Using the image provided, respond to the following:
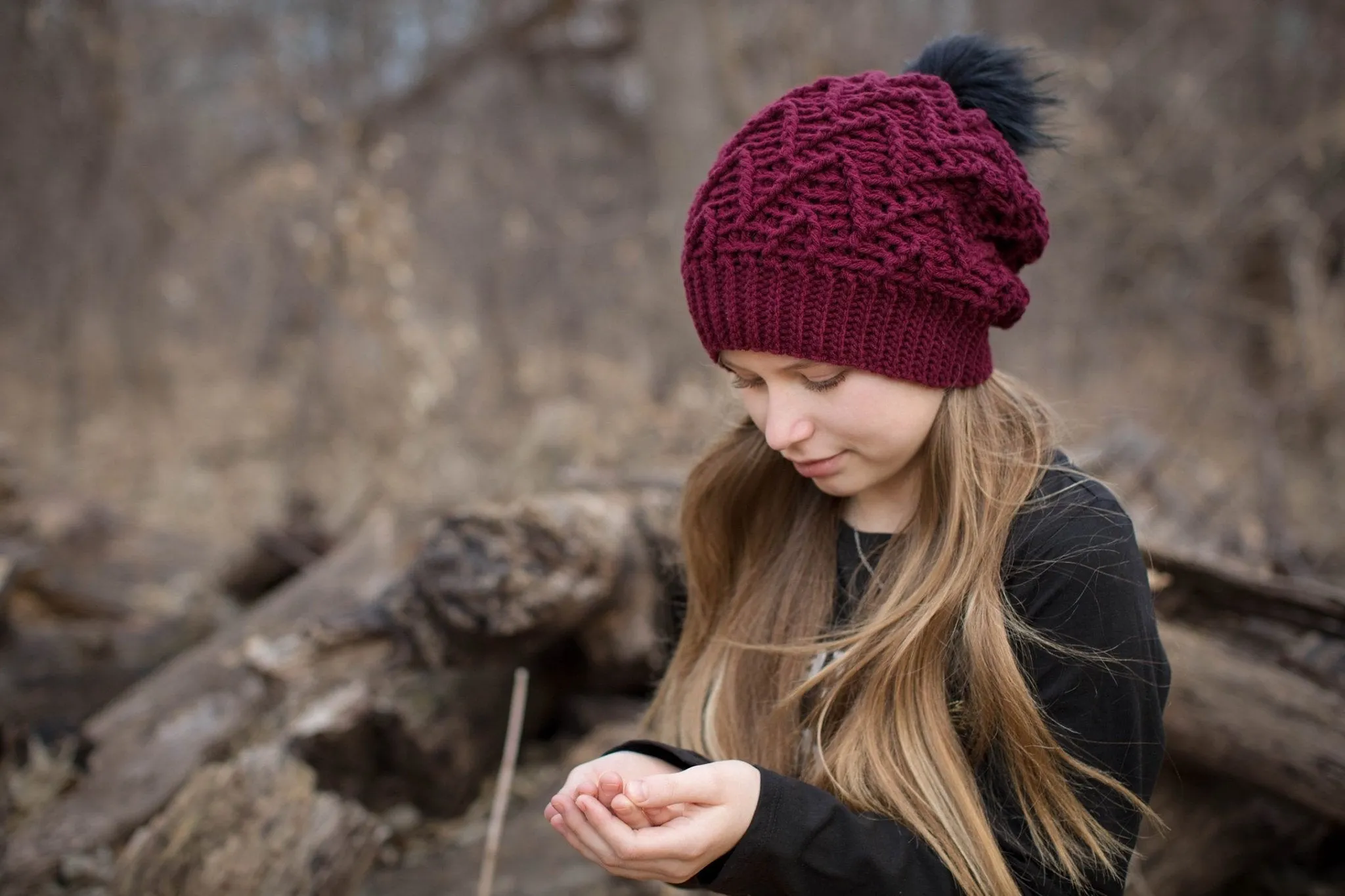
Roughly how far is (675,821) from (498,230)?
811 cm

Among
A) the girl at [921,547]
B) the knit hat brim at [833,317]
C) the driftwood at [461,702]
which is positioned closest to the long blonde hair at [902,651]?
the girl at [921,547]

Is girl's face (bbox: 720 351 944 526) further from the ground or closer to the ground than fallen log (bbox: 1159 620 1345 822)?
further from the ground

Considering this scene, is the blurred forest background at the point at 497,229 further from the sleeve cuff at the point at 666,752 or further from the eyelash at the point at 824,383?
the sleeve cuff at the point at 666,752

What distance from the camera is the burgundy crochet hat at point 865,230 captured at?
5.32 feet

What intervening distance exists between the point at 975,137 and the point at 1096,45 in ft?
25.4

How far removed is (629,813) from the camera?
1.44 m

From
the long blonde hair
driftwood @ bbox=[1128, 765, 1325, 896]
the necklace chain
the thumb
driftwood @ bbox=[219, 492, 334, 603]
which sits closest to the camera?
the thumb

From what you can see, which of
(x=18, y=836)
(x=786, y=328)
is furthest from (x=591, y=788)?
(x=18, y=836)

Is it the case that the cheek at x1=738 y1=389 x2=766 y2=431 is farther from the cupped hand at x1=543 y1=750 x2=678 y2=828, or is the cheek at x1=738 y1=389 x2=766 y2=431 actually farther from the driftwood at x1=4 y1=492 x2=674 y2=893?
the driftwood at x1=4 y1=492 x2=674 y2=893

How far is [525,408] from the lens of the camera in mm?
7977

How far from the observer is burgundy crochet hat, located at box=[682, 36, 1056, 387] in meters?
1.62

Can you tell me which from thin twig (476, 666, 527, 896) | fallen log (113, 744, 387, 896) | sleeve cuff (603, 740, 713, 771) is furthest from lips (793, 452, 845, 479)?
fallen log (113, 744, 387, 896)

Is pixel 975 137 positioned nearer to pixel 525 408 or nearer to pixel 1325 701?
pixel 1325 701

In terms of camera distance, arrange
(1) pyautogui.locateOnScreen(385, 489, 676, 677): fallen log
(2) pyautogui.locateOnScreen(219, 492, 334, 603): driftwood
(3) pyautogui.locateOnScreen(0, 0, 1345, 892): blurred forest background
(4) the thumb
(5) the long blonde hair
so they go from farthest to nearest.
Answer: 1. (3) pyautogui.locateOnScreen(0, 0, 1345, 892): blurred forest background
2. (2) pyautogui.locateOnScreen(219, 492, 334, 603): driftwood
3. (1) pyautogui.locateOnScreen(385, 489, 676, 677): fallen log
4. (5) the long blonde hair
5. (4) the thumb
